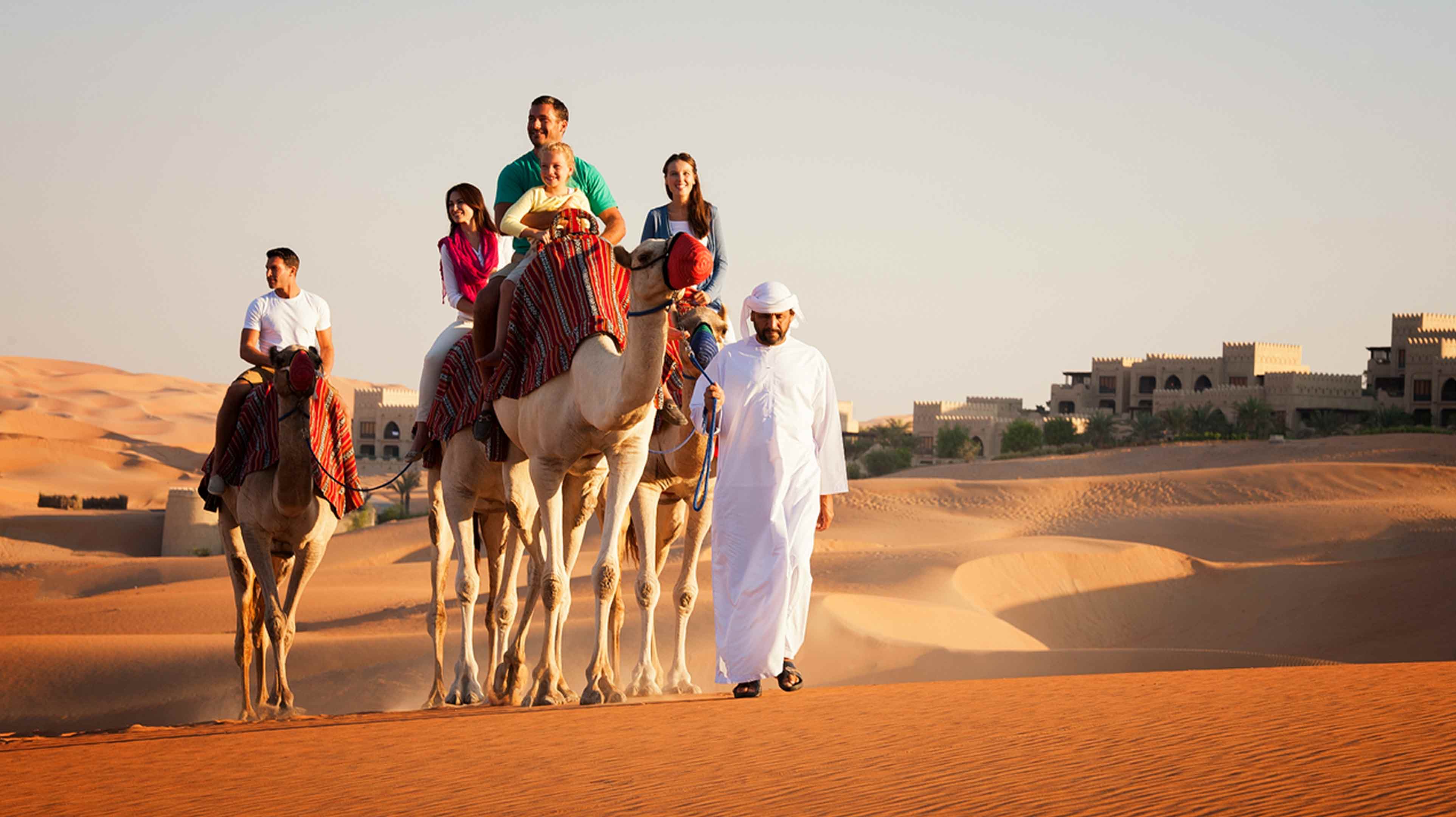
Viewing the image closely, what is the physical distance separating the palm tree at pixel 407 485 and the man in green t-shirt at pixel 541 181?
42.7 meters

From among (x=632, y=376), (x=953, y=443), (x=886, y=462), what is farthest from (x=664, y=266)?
(x=953, y=443)

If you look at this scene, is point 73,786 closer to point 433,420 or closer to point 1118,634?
point 433,420

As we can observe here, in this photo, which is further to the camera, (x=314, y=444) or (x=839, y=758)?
(x=314, y=444)

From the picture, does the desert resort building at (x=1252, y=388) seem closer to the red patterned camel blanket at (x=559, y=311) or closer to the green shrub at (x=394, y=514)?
the green shrub at (x=394, y=514)

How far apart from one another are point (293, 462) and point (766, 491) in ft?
11.2

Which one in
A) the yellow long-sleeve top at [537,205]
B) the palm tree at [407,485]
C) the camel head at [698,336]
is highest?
the yellow long-sleeve top at [537,205]

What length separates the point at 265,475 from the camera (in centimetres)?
984

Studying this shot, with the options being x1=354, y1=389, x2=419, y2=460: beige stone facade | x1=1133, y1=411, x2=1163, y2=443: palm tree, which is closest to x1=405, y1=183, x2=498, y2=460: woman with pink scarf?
x1=1133, y1=411, x2=1163, y2=443: palm tree

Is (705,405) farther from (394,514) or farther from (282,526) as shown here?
(394,514)

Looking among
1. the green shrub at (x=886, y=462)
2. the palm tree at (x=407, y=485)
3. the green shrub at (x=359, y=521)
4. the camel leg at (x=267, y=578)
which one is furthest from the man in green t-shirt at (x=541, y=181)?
the green shrub at (x=886, y=462)

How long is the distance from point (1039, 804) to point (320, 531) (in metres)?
6.44

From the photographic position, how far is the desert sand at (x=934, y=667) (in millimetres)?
5352

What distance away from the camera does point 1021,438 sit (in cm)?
6197

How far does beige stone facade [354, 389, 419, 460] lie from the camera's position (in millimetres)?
71125
